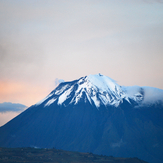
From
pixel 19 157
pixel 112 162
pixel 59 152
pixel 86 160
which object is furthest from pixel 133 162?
pixel 19 157

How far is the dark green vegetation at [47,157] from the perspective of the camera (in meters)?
147

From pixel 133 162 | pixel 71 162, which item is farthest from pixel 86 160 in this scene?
pixel 133 162

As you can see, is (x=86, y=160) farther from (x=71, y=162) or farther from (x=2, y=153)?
(x=2, y=153)

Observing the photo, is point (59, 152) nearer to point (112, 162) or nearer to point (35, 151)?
point (35, 151)

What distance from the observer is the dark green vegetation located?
147 m

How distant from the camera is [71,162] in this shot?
147m

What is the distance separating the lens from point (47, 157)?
154 m

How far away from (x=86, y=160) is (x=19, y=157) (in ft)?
82.9

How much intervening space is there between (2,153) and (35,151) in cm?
1430

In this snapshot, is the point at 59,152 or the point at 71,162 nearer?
the point at 71,162

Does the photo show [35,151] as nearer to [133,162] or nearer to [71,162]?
[71,162]

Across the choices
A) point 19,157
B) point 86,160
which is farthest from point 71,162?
point 19,157

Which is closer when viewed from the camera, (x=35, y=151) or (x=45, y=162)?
(x=45, y=162)

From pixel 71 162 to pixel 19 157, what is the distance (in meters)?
19.5
